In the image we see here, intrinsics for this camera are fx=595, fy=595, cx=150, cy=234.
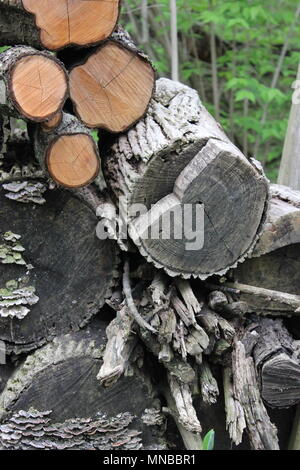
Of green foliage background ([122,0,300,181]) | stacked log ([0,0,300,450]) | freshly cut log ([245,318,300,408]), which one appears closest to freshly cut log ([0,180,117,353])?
stacked log ([0,0,300,450])

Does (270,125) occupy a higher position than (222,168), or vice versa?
(222,168)

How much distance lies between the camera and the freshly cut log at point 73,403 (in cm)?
254

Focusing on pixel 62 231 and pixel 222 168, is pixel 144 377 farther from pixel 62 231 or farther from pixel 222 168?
pixel 222 168

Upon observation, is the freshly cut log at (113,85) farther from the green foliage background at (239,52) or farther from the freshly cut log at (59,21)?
the green foliage background at (239,52)

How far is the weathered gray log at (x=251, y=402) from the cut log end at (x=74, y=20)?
1409 mm

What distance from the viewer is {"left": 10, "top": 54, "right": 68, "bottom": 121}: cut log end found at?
86.5 inches

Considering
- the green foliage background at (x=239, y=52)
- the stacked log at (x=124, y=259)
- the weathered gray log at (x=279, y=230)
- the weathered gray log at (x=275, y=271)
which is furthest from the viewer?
the green foliage background at (x=239, y=52)

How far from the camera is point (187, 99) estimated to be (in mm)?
2889

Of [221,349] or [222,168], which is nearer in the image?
[222,168]

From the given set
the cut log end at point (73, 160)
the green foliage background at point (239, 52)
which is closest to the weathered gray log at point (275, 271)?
the cut log end at point (73, 160)

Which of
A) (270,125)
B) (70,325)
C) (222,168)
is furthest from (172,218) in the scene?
(270,125)

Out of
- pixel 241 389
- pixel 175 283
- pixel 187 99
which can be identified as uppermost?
pixel 187 99

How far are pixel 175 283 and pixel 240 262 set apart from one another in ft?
0.94

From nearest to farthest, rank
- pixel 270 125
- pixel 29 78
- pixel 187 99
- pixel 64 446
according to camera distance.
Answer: pixel 29 78, pixel 64 446, pixel 187 99, pixel 270 125
